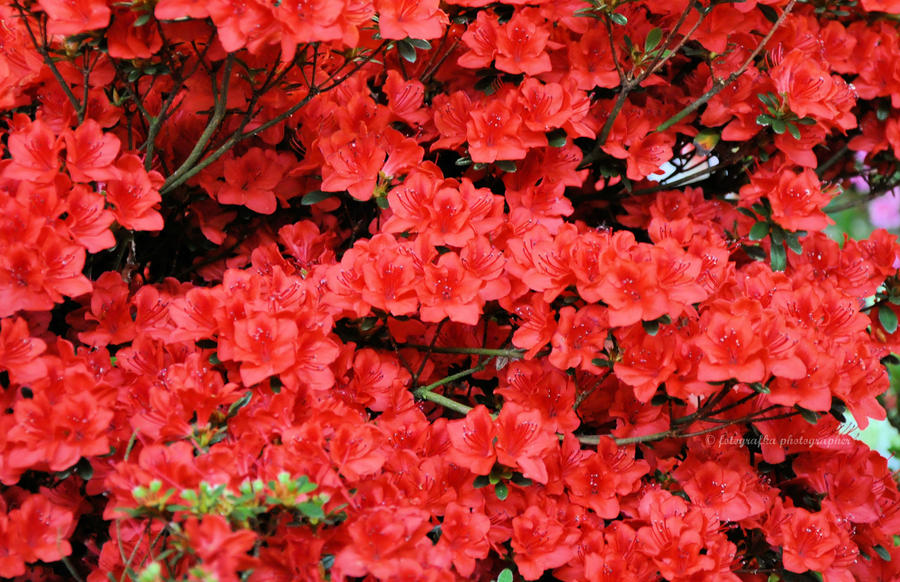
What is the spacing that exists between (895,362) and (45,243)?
1936 mm

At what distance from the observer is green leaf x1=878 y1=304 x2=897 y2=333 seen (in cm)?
220

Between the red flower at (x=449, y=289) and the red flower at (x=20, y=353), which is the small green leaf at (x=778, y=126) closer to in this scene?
the red flower at (x=449, y=289)

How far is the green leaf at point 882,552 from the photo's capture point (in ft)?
6.41

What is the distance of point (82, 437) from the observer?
1563 millimetres

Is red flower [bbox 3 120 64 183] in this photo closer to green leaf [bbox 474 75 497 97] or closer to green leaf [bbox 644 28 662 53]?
green leaf [bbox 474 75 497 97]

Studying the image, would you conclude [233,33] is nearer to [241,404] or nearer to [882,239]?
[241,404]

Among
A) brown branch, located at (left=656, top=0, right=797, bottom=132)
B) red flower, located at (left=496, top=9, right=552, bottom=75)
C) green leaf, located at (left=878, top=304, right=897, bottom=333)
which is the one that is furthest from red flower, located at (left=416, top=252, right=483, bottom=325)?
green leaf, located at (left=878, top=304, right=897, bottom=333)

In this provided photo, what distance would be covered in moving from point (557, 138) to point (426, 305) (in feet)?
1.75

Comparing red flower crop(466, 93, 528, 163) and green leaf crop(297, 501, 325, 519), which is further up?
red flower crop(466, 93, 528, 163)

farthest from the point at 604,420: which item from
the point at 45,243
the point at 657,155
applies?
the point at 45,243

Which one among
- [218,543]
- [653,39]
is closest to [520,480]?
[218,543]

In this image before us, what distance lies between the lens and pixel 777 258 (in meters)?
2.15

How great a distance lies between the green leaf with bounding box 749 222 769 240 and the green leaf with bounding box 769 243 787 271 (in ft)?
0.12

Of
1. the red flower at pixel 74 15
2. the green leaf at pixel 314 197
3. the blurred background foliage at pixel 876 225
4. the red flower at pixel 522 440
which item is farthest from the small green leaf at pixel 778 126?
the blurred background foliage at pixel 876 225
